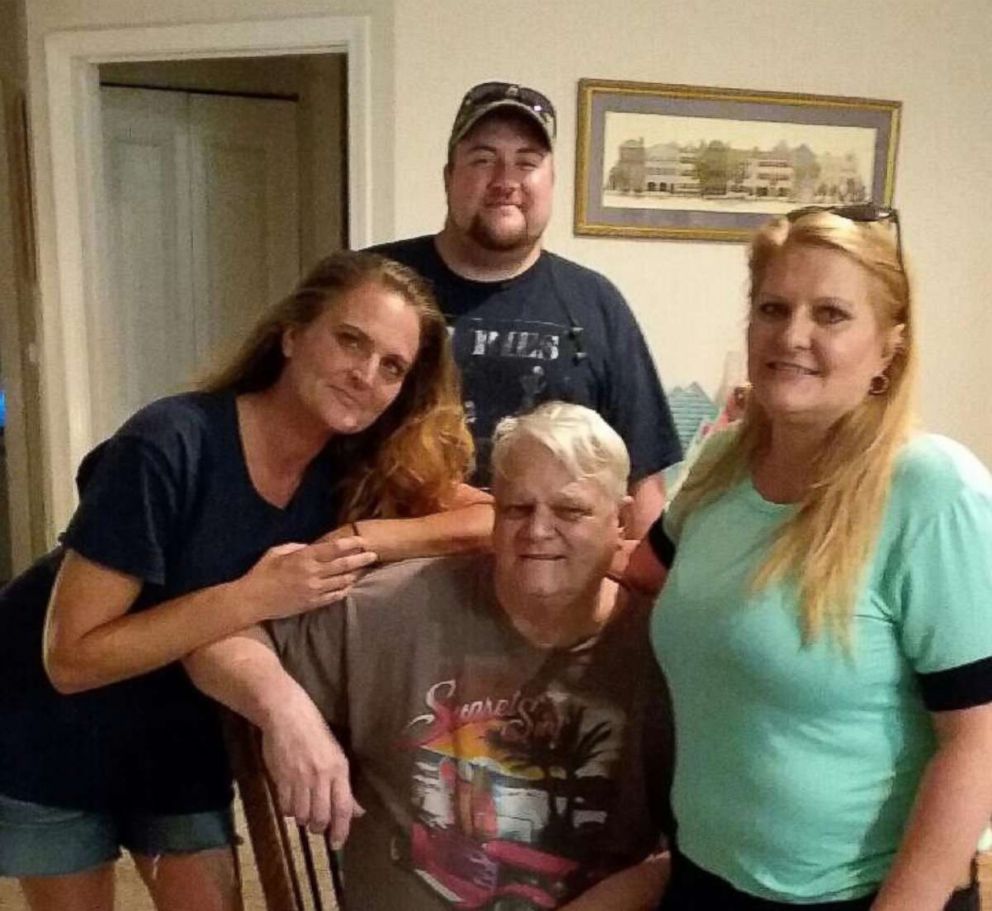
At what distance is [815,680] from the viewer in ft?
3.43

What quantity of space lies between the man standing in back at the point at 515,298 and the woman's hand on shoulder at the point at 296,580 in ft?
1.45

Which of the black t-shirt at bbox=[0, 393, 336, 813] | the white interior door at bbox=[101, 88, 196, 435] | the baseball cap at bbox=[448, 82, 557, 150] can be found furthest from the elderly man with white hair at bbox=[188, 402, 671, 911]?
the white interior door at bbox=[101, 88, 196, 435]

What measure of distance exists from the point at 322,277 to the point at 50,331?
213 centimetres

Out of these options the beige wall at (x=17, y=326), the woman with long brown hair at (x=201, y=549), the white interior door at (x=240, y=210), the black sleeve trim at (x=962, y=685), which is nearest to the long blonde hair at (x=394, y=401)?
the woman with long brown hair at (x=201, y=549)

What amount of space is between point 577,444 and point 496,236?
0.52 meters

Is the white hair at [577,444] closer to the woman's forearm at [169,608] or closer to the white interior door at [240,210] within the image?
the woman's forearm at [169,608]

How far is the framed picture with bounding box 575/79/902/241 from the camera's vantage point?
9.70 feet

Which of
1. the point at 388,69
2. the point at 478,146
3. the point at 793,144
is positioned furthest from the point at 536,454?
the point at 793,144

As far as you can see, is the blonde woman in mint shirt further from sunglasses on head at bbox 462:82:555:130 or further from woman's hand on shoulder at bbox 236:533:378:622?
sunglasses on head at bbox 462:82:555:130

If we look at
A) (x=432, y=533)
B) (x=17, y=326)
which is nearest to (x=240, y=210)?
(x=17, y=326)

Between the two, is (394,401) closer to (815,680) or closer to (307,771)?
(307,771)

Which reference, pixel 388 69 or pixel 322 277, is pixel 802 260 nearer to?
pixel 322 277

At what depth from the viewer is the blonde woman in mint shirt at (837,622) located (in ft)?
3.33

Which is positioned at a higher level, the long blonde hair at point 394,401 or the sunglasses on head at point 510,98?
the sunglasses on head at point 510,98
